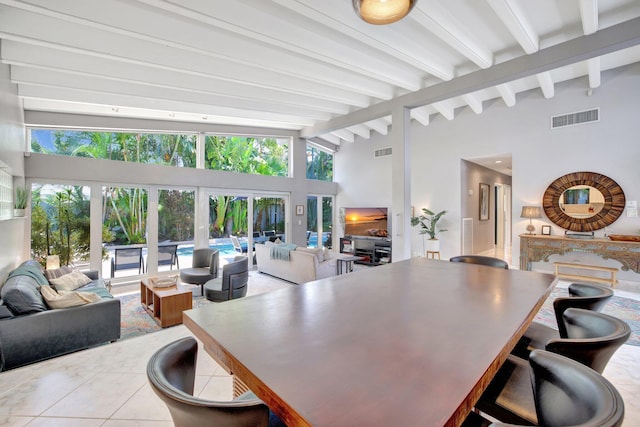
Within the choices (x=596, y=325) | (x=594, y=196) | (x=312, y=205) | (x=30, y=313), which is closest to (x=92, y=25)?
(x=30, y=313)

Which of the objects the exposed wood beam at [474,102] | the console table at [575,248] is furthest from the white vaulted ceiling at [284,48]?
the console table at [575,248]

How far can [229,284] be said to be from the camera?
412 cm

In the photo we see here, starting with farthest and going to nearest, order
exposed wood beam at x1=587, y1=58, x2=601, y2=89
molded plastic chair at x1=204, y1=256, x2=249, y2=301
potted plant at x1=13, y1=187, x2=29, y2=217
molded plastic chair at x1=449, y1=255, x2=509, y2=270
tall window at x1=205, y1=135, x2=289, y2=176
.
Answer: tall window at x1=205, y1=135, x2=289, y2=176 → exposed wood beam at x1=587, y1=58, x2=601, y2=89 → molded plastic chair at x1=204, y1=256, x2=249, y2=301 → potted plant at x1=13, y1=187, x2=29, y2=217 → molded plastic chair at x1=449, y1=255, x2=509, y2=270

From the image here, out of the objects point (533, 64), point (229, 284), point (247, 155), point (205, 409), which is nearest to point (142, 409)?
point (205, 409)

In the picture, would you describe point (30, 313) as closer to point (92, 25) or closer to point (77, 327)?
point (77, 327)

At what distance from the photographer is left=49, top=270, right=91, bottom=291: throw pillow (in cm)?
369

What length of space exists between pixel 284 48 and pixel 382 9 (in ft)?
7.03

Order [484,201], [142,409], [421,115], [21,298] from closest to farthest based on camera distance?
[142,409]
[21,298]
[421,115]
[484,201]

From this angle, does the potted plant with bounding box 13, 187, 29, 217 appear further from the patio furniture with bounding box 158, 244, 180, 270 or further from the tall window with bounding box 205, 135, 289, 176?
the tall window with bounding box 205, 135, 289, 176

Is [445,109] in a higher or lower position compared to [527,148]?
higher

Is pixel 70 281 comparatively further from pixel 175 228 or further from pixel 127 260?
pixel 175 228

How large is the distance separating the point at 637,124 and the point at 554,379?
6270 millimetres

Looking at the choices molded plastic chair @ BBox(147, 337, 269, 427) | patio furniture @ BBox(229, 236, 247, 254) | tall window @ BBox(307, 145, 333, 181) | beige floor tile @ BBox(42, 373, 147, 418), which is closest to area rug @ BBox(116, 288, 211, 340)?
beige floor tile @ BBox(42, 373, 147, 418)

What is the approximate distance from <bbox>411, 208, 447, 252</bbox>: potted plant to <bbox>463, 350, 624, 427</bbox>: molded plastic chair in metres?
6.06
